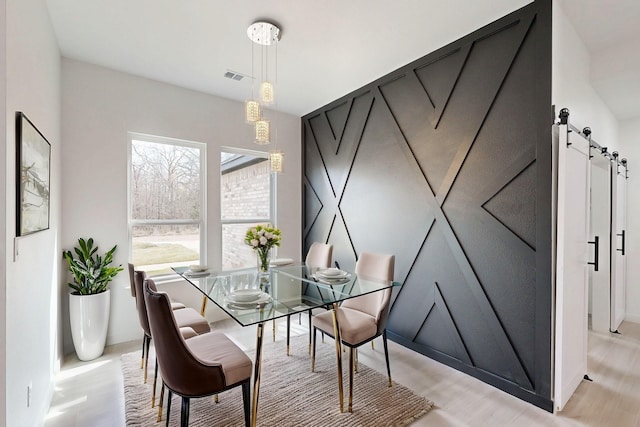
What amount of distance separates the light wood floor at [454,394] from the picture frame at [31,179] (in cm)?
132

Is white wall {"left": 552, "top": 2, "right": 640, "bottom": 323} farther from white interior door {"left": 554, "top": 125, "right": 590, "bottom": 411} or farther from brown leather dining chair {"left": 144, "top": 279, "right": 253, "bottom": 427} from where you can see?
brown leather dining chair {"left": 144, "top": 279, "right": 253, "bottom": 427}

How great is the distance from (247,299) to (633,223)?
494cm

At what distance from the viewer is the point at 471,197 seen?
2.56 metres

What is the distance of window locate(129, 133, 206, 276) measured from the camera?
3416 mm

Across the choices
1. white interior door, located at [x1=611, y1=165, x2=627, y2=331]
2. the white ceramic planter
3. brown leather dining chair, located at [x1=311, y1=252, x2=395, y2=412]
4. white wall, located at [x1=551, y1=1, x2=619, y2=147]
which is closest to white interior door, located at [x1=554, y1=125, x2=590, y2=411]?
white wall, located at [x1=551, y1=1, x2=619, y2=147]

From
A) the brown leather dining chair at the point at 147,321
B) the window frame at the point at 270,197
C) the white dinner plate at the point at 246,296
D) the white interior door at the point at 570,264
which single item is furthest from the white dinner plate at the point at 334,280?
the window frame at the point at 270,197

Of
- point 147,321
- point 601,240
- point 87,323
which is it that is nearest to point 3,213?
point 147,321

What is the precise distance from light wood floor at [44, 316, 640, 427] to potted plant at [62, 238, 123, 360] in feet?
0.54

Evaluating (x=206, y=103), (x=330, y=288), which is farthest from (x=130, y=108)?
(x=330, y=288)

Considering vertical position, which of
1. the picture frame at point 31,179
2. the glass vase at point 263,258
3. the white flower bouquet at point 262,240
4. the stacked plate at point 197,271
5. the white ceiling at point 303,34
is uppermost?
the white ceiling at point 303,34

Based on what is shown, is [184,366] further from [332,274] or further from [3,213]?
[332,274]

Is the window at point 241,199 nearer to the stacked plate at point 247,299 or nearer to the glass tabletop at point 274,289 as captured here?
the glass tabletop at point 274,289

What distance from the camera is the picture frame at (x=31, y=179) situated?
1515mm

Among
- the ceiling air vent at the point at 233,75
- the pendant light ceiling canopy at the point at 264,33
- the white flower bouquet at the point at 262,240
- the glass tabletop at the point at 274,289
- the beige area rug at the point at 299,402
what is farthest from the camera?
the ceiling air vent at the point at 233,75
